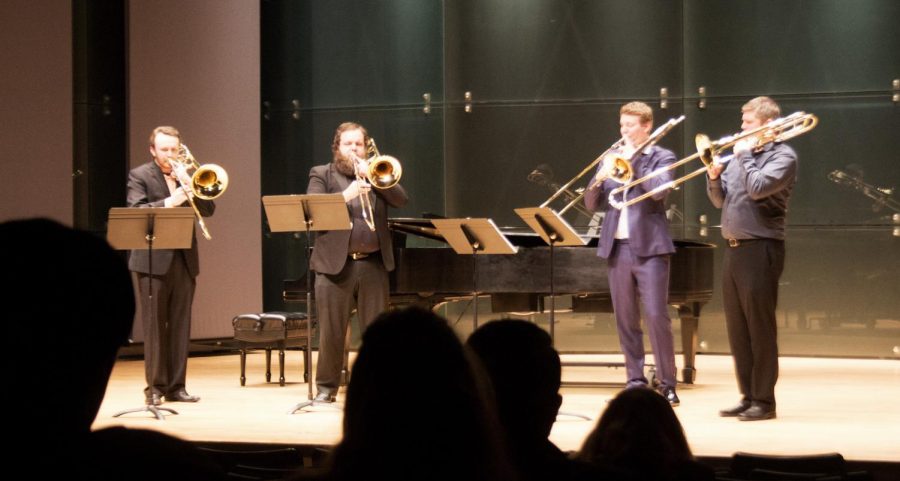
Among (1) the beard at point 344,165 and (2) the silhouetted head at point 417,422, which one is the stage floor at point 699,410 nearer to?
(1) the beard at point 344,165

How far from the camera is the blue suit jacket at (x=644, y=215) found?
261 inches

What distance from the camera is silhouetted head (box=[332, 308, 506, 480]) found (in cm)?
158

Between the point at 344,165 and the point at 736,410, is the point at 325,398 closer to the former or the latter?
the point at 344,165

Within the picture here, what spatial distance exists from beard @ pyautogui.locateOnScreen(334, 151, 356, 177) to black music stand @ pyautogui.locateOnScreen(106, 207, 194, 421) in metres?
0.98

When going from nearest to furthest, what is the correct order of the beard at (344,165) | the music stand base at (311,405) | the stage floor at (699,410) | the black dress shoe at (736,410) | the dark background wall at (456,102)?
the stage floor at (699,410)
the black dress shoe at (736,410)
the music stand base at (311,405)
the beard at (344,165)
the dark background wall at (456,102)

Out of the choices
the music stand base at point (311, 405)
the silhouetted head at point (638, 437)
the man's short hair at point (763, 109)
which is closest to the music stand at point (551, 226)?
the man's short hair at point (763, 109)

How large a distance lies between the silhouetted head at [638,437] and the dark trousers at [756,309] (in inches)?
144

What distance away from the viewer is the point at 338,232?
677 centimetres

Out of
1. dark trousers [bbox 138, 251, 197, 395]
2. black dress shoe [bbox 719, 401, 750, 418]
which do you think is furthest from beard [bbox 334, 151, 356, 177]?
black dress shoe [bbox 719, 401, 750, 418]

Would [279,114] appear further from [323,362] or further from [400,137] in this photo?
[323,362]

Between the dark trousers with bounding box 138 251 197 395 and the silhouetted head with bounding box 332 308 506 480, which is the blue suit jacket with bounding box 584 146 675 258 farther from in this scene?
the silhouetted head with bounding box 332 308 506 480

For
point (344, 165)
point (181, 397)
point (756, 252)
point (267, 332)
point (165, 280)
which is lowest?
point (181, 397)

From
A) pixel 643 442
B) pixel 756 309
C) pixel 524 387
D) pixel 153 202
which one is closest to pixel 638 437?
pixel 643 442

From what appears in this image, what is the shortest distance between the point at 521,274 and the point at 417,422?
569 cm
